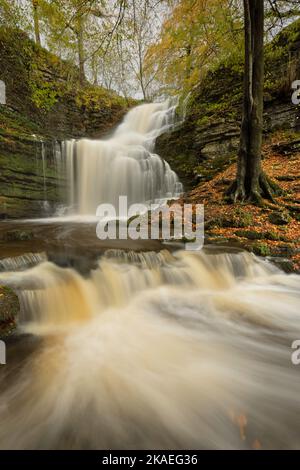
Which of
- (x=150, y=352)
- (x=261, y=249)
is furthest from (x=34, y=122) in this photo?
(x=150, y=352)

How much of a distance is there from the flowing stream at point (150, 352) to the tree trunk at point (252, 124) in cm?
286

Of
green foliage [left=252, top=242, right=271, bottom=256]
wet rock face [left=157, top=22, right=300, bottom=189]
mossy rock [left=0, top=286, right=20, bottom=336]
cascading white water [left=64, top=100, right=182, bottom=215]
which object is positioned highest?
wet rock face [left=157, top=22, right=300, bottom=189]

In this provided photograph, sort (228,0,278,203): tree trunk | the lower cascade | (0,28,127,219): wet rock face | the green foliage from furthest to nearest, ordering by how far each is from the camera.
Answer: (0,28,127,219): wet rock face
(228,0,278,203): tree trunk
the green foliage
the lower cascade

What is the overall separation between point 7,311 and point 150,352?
170 centimetres

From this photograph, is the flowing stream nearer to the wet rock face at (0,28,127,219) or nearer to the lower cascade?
the lower cascade

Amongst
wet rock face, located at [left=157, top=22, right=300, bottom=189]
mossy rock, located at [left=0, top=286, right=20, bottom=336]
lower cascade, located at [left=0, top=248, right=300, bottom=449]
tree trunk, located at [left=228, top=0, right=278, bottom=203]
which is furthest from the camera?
wet rock face, located at [left=157, top=22, right=300, bottom=189]

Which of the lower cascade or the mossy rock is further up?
the mossy rock

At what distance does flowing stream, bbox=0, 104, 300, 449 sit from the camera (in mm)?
1814

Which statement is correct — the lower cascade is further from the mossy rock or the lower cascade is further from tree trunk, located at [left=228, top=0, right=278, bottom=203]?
tree trunk, located at [left=228, top=0, right=278, bottom=203]

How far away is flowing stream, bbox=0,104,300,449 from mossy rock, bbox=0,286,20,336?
6.0 inches

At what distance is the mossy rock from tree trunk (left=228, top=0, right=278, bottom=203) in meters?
6.17

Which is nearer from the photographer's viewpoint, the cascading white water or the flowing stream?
the flowing stream

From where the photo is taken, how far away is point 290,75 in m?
9.59

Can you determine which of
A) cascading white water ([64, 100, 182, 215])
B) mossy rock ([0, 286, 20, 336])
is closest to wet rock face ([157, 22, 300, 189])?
cascading white water ([64, 100, 182, 215])
